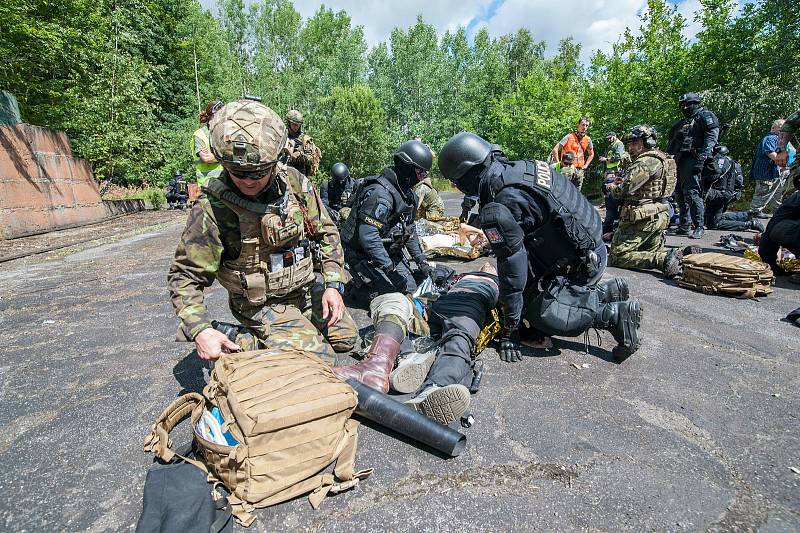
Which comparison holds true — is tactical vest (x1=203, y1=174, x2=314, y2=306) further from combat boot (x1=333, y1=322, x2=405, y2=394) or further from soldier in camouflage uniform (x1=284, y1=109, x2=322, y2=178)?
soldier in camouflage uniform (x1=284, y1=109, x2=322, y2=178)

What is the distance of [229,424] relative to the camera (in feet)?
5.23

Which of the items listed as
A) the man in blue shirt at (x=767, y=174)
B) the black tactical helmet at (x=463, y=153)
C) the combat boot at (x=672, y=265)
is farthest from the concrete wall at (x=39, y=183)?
the man in blue shirt at (x=767, y=174)

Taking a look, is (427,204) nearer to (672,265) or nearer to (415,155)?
(415,155)

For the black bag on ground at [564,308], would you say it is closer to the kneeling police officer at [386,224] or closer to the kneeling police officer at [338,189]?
the kneeling police officer at [386,224]

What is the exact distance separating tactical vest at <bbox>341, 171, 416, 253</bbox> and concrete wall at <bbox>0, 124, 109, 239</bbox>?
887 cm

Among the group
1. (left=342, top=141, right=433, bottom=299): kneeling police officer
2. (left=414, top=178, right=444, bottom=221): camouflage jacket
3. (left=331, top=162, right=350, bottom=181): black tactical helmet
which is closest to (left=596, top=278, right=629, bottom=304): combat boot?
(left=342, top=141, right=433, bottom=299): kneeling police officer

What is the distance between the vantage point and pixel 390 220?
12.8 ft

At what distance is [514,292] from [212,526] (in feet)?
6.87

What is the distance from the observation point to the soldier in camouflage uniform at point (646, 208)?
4.91 meters

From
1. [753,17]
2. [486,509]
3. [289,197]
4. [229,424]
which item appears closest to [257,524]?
[229,424]

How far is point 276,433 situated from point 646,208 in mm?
5119

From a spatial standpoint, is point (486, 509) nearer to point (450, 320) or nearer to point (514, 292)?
point (450, 320)

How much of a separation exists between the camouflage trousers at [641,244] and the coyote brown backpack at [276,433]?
4.82 m

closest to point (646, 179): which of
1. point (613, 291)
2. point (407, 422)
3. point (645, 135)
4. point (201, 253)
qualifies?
point (645, 135)
